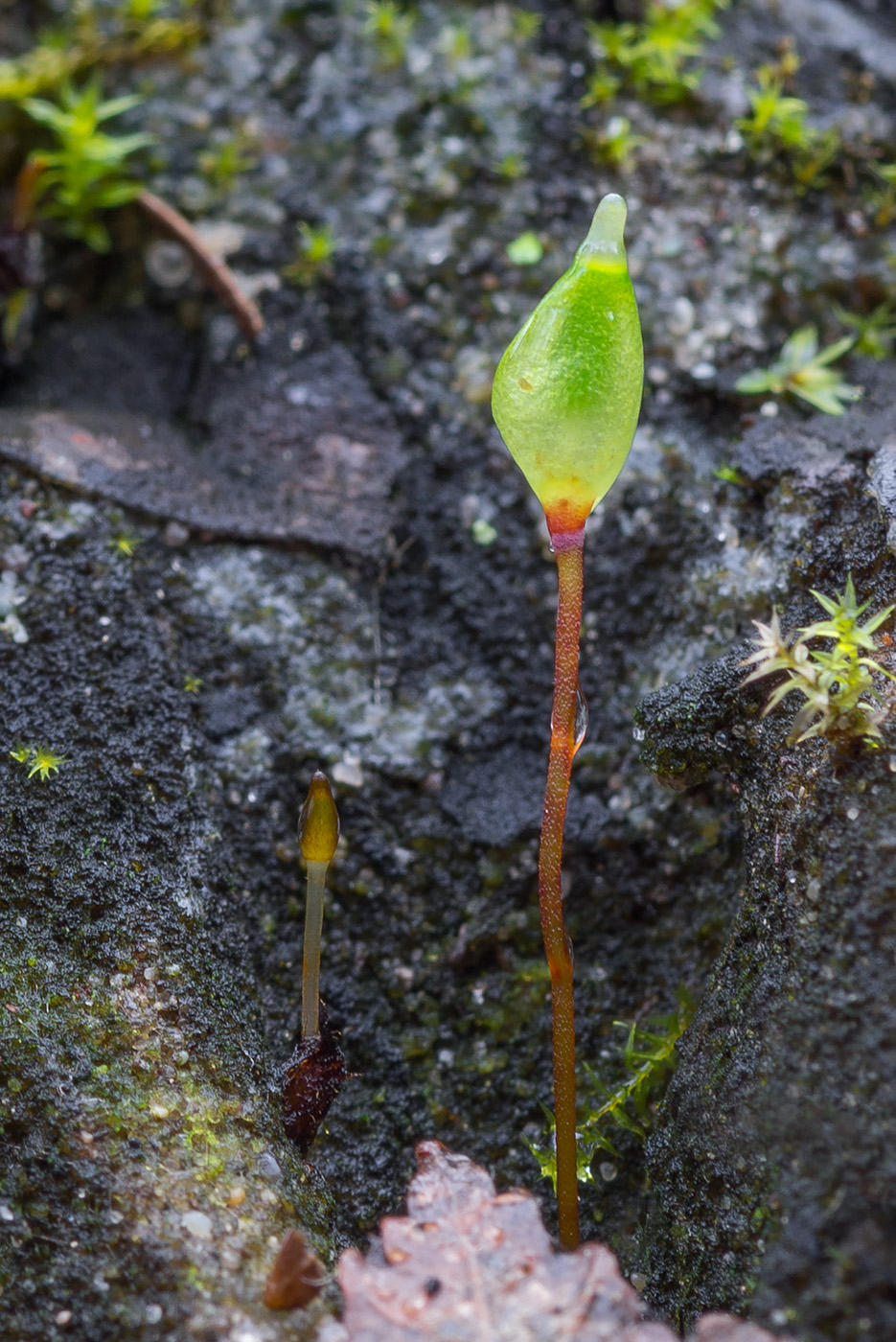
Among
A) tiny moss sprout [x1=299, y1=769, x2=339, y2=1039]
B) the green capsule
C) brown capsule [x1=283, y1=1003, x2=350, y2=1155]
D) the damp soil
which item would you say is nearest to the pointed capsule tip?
the green capsule

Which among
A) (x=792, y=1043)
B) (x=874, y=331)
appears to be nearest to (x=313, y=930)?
(x=792, y=1043)

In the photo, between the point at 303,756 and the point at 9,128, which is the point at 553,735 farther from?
the point at 9,128

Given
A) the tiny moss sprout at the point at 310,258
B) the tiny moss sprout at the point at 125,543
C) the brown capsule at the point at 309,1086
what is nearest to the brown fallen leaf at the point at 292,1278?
the brown capsule at the point at 309,1086

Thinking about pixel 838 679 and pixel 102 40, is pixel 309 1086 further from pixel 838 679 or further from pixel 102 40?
pixel 102 40

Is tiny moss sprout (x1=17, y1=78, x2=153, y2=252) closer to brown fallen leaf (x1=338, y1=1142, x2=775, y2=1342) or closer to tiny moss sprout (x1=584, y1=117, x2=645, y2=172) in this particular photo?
tiny moss sprout (x1=584, y1=117, x2=645, y2=172)

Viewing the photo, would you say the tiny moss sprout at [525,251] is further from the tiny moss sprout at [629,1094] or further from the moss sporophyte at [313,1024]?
the tiny moss sprout at [629,1094]
